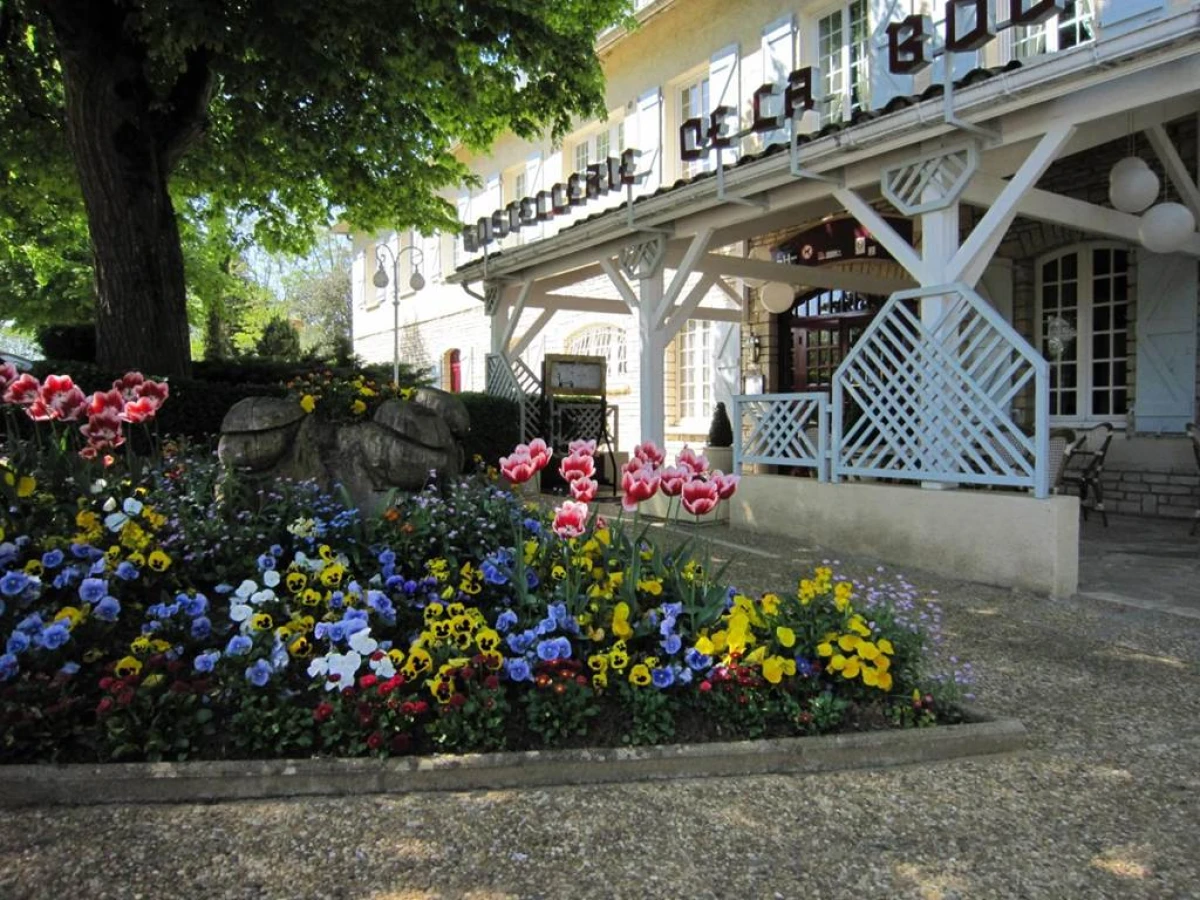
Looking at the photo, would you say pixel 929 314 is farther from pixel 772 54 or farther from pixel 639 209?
pixel 772 54

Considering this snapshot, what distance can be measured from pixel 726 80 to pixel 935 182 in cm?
604

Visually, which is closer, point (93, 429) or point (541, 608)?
point (541, 608)

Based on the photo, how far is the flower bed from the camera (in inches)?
96.3

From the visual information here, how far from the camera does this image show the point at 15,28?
9914mm

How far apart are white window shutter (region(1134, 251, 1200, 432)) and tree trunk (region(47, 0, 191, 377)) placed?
923cm

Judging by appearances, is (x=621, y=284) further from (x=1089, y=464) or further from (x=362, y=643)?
(x=362, y=643)

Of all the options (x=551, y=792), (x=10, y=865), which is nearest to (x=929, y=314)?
(x=551, y=792)

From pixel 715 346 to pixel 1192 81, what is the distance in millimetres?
7887

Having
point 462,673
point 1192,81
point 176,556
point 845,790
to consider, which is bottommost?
point 845,790

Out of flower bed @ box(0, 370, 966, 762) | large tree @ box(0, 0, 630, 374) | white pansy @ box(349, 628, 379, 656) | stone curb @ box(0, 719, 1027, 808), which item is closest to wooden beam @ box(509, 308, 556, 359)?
large tree @ box(0, 0, 630, 374)

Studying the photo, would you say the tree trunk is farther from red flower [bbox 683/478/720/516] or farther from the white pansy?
red flower [bbox 683/478/720/516]

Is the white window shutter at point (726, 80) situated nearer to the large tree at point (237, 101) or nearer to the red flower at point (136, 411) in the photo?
the large tree at point (237, 101)

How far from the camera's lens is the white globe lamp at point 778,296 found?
10.6m

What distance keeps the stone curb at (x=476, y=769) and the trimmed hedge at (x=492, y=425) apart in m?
8.39
